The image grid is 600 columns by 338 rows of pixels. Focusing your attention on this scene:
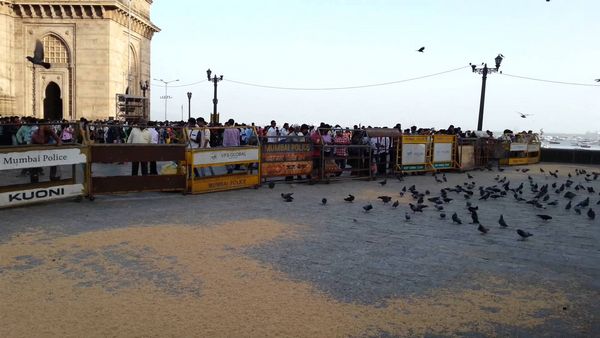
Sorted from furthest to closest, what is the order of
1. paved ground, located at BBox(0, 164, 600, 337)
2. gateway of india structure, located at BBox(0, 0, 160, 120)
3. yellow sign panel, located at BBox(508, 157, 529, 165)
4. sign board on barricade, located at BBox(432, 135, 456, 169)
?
gateway of india structure, located at BBox(0, 0, 160, 120), yellow sign panel, located at BBox(508, 157, 529, 165), sign board on barricade, located at BBox(432, 135, 456, 169), paved ground, located at BBox(0, 164, 600, 337)

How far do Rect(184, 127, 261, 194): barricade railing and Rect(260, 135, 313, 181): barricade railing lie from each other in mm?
354

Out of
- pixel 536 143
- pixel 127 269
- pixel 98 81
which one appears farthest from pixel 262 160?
pixel 98 81

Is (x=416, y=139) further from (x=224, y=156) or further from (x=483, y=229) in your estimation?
(x=483, y=229)

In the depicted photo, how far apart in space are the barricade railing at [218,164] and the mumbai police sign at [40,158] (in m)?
2.46

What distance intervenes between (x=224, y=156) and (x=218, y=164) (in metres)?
0.26

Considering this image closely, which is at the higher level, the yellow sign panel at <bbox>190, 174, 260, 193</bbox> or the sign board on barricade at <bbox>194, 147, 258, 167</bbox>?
the sign board on barricade at <bbox>194, 147, 258, 167</bbox>

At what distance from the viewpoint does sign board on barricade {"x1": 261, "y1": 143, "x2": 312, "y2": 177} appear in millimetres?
13805

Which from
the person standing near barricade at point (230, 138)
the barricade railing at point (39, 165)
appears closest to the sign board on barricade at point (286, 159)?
the person standing near barricade at point (230, 138)

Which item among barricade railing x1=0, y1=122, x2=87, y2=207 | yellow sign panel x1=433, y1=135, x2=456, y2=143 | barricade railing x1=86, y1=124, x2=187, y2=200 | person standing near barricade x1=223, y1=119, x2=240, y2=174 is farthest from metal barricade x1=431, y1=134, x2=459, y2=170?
barricade railing x1=0, y1=122, x2=87, y2=207

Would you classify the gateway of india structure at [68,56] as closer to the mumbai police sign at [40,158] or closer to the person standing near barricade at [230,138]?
the person standing near barricade at [230,138]

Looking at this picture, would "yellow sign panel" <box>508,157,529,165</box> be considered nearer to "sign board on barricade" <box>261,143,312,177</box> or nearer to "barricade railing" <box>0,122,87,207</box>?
"sign board on barricade" <box>261,143,312,177</box>

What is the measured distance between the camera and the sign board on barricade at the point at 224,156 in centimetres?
1188

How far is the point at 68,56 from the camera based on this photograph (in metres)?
36.3

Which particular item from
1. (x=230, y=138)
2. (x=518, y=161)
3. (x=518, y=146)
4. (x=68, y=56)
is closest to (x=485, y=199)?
(x=230, y=138)
